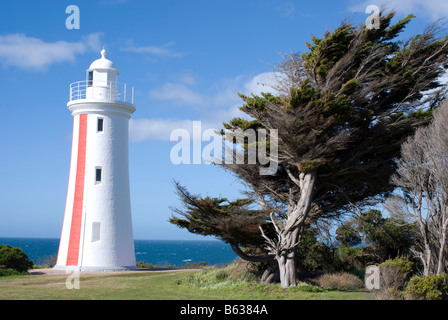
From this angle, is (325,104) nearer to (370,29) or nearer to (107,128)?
(370,29)

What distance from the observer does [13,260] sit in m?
19.6

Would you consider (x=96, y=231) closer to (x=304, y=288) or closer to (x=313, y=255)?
(x=313, y=255)

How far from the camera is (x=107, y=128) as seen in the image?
72.2 ft

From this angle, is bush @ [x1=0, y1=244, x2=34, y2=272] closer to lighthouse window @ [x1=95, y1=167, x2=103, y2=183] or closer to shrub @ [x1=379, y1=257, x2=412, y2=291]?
lighthouse window @ [x1=95, y1=167, x2=103, y2=183]

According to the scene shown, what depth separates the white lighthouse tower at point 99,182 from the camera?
21031mm

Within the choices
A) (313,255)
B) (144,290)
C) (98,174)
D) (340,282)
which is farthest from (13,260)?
(340,282)

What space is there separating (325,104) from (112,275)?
1102cm

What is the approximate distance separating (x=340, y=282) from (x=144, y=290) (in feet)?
22.3

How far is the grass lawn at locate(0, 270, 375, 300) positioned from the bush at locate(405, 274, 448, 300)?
51.7 inches

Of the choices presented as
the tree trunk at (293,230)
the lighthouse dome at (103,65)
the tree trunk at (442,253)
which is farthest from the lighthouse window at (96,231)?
the tree trunk at (442,253)

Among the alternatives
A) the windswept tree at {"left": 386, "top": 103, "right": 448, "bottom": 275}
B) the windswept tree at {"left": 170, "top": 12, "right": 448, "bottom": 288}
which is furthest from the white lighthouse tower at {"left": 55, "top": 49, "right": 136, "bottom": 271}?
the windswept tree at {"left": 386, "top": 103, "right": 448, "bottom": 275}

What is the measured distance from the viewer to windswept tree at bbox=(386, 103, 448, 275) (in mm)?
14250

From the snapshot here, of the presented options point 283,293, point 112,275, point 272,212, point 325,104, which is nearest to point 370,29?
point 325,104

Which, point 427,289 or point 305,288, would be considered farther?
point 305,288
